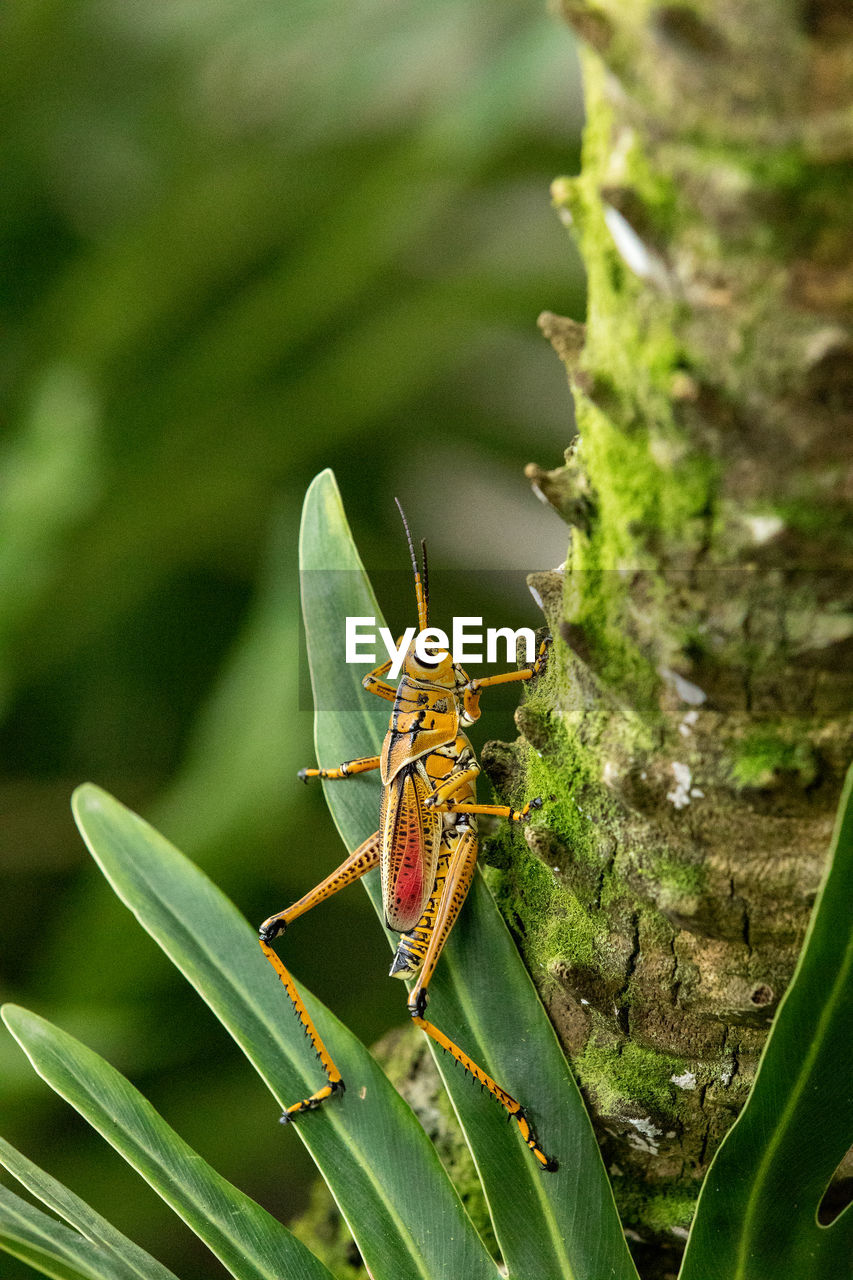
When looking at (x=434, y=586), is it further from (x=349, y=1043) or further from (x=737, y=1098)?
(x=737, y=1098)

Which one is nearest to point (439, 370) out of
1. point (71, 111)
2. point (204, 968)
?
point (71, 111)

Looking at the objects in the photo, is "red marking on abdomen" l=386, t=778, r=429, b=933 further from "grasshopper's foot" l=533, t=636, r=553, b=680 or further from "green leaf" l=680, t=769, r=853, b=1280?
"green leaf" l=680, t=769, r=853, b=1280

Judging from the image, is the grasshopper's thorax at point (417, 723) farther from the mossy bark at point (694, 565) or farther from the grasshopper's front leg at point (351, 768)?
the mossy bark at point (694, 565)

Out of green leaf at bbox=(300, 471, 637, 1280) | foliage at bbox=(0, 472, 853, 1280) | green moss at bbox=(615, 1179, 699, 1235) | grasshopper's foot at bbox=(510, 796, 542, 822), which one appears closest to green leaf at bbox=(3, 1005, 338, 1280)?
foliage at bbox=(0, 472, 853, 1280)

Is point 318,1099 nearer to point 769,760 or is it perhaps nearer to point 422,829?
point 422,829

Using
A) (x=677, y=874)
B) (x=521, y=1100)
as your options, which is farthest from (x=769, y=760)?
(x=521, y=1100)

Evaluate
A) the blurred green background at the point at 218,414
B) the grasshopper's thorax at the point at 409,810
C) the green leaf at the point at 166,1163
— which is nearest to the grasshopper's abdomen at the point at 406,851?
the grasshopper's thorax at the point at 409,810
